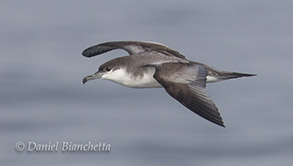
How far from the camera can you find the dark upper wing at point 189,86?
1627 cm

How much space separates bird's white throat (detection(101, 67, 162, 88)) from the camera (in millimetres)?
18359

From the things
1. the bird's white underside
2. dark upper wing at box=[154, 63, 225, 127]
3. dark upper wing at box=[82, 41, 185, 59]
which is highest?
dark upper wing at box=[82, 41, 185, 59]

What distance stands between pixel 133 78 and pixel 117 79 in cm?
44

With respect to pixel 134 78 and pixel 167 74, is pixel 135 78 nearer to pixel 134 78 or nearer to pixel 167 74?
pixel 134 78

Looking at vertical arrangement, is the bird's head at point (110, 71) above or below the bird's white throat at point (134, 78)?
above

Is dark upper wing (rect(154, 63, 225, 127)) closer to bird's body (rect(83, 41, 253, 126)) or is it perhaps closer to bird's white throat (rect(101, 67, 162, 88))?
bird's body (rect(83, 41, 253, 126))

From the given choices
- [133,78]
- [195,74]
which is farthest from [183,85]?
[133,78]

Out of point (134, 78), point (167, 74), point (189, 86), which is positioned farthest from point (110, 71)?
point (189, 86)

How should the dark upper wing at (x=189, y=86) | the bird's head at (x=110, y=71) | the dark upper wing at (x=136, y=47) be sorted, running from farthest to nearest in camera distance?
the dark upper wing at (x=136, y=47) → the bird's head at (x=110, y=71) → the dark upper wing at (x=189, y=86)

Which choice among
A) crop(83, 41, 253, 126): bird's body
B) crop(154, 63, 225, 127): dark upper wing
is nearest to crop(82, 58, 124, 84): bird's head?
crop(83, 41, 253, 126): bird's body

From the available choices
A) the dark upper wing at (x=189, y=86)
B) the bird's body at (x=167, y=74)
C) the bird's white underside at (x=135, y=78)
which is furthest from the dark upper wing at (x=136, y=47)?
the dark upper wing at (x=189, y=86)

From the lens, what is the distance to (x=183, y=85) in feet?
56.3

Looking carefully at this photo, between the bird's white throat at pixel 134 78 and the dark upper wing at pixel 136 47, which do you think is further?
the dark upper wing at pixel 136 47

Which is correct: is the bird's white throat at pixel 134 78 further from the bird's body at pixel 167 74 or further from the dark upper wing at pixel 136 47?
the dark upper wing at pixel 136 47
